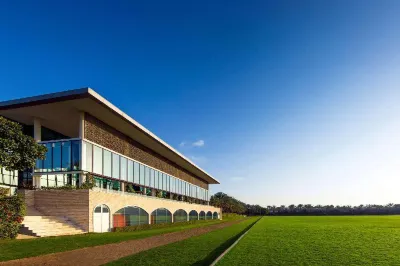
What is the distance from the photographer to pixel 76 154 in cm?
3095

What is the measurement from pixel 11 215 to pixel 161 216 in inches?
968

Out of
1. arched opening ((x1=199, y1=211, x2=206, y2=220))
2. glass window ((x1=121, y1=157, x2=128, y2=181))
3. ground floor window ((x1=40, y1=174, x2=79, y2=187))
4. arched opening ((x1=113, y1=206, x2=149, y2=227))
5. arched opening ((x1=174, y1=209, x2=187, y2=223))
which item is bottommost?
arched opening ((x1=199, y1=211, x2=206, y2=220))

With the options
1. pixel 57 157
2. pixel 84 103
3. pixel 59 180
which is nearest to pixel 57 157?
pixel 57 157

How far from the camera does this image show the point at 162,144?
159 ft

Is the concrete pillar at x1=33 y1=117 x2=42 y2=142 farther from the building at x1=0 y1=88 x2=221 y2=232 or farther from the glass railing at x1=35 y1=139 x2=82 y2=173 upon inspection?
the glass railing at x1=35 y1=139 x2=82 y2=173

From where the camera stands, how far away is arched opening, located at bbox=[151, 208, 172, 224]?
41.9 m

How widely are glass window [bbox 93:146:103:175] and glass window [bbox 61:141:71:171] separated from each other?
2.53m

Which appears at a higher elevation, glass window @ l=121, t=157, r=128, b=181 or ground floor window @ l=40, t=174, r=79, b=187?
glass window @ l=121, t=157, r=128, b=181

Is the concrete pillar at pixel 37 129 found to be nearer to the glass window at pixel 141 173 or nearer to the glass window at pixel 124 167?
the glass window at pixel 124 167

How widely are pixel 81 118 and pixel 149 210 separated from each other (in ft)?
45.1

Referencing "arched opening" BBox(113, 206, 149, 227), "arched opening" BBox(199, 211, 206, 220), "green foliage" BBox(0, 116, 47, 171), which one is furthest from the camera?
"arched opening" BBox(199, 211, 206, 220)

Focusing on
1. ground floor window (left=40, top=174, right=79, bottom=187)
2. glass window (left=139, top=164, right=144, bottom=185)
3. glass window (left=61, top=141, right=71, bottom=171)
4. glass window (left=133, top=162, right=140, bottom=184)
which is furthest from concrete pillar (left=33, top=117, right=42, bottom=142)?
glass window (left=139, top=164, right=144, bottom=185)

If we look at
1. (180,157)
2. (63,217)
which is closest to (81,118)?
(63,217)

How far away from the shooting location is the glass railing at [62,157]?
102ft
